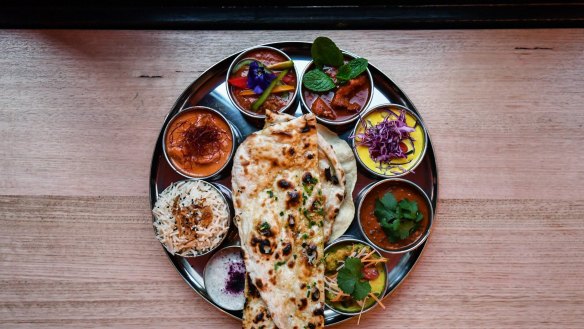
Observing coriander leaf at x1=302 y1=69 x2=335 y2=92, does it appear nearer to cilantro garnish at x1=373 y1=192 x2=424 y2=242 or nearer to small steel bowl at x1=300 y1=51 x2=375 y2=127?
small steel bowl at x1=300 y1=51 x2=375 y2=127

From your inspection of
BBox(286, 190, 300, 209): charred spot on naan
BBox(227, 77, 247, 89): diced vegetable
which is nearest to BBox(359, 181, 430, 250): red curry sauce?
BBox(286, 190, 300, 209): charred spot on naan

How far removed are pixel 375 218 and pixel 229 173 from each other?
933 millimetres

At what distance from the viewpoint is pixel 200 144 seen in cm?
297

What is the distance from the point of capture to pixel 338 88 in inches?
119

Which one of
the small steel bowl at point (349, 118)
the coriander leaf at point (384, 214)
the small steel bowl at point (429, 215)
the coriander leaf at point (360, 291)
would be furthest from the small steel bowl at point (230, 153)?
the coriander leaf at point (360, 291)

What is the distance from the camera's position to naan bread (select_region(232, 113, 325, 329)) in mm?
2834

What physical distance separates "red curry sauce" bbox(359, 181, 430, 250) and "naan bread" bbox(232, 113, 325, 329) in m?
0.29

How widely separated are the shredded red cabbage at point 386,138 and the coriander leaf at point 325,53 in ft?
1.33

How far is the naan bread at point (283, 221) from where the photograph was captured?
2834mm

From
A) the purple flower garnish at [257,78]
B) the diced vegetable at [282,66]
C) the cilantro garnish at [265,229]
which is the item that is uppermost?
the diced vegetable at [282,66]

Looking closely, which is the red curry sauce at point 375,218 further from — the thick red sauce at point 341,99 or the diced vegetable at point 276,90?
the diced vegetable at point 276,90
